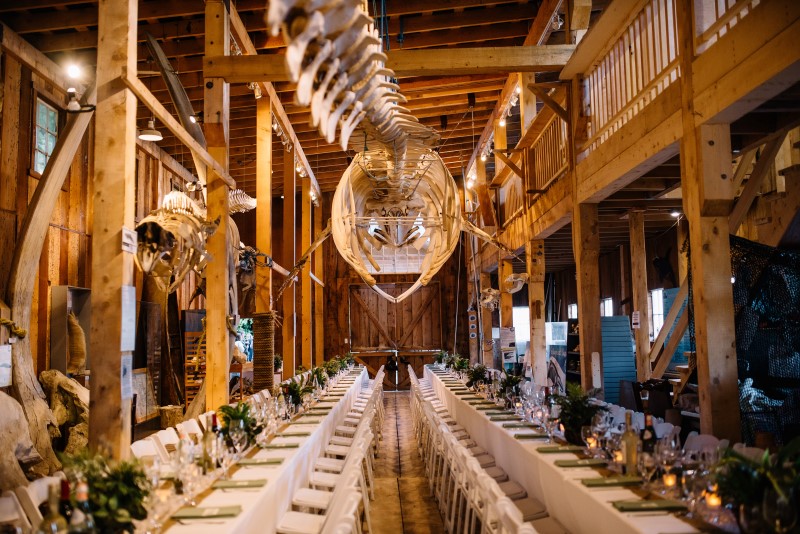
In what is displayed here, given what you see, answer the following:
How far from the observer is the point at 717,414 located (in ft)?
15.7

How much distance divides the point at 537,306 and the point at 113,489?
8416mm

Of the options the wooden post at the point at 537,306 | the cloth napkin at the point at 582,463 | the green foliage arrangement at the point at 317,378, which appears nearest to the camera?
the cloth napkin at the point at 582,463

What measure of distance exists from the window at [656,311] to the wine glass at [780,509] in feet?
33.7

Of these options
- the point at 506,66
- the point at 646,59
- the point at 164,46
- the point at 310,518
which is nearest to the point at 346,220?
the point at 506,66

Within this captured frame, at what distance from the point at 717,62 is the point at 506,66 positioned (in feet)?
10.9

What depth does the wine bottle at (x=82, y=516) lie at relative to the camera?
2.43 metres

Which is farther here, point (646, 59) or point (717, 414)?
point (646, 59)

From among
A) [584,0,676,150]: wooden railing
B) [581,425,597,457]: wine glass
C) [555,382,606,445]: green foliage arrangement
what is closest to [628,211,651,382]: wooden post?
[584,0,676,150]: wooden railing

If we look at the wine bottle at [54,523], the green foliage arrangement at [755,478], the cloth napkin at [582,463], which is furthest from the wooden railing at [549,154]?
the wine bottle at [54,523]

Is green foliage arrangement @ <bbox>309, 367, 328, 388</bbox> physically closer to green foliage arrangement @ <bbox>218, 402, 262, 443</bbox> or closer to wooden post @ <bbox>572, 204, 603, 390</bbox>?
wooden post @ <bbox>572, 204, 603, 390</bbox>

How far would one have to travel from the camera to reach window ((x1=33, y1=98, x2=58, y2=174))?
9227 mm

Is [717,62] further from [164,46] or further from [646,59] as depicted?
[164,46]

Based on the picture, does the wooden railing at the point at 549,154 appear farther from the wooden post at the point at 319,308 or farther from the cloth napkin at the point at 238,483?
the wooden post at the point at 319,308

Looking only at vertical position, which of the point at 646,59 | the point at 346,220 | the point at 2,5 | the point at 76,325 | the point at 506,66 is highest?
the point at 2,5
